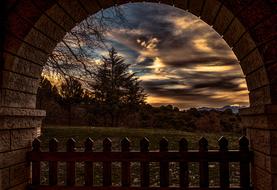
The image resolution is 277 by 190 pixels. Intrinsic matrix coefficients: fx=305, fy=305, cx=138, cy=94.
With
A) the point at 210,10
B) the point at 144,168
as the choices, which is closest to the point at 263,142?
the point at 144,168

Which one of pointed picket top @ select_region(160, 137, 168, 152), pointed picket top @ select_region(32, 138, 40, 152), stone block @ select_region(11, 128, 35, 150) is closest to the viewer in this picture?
stone block @ select_region(11, 128, 35, 150)

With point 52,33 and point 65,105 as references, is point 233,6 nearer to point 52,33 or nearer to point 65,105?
point 52,33

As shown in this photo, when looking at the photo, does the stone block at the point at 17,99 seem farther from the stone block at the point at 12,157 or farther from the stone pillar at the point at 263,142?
the stone pillar at the point at 263,142

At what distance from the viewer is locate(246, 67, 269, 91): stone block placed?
3.18 m

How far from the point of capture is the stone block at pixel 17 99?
3.45 metres

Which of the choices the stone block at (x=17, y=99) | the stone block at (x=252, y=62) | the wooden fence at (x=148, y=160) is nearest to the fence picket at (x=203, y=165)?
the wooden fence at (x=148, y=160)

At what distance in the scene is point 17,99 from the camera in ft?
12.1

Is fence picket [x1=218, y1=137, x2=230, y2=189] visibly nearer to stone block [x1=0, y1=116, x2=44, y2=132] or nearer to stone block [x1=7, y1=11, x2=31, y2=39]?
stone block [x1=0, y1=116, x2=44, y2=132]

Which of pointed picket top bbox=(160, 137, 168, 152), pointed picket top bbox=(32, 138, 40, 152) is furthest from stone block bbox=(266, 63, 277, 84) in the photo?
pointed picket top bbox=(32, 138, 40, 152)

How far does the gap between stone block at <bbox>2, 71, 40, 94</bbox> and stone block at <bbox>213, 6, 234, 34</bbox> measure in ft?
8.27

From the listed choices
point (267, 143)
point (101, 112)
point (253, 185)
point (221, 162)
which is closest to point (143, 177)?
point (221, 162)

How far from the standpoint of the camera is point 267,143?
3143 millimetres

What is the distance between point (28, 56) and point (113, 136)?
11924 millimetres

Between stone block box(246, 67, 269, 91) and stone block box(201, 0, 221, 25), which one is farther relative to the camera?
stone block box(201, 0, 221, 25)
